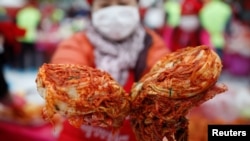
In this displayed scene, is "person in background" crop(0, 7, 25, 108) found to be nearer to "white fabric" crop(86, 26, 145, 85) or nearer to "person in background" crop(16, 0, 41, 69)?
"person in background" crop(16, 0, 41, 69)

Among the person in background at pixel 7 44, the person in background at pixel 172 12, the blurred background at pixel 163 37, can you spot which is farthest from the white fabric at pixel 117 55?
the person in background at pixel 7 44

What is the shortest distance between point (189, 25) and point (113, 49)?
0.35m

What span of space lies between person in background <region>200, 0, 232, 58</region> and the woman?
302mm

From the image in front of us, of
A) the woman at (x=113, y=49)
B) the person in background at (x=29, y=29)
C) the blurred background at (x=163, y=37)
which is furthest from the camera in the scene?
the person in background at (x=29, y=29)

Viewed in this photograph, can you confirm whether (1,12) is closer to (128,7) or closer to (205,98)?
(128,7)

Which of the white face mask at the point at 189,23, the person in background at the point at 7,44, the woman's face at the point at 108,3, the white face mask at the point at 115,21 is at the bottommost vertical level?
the white face mask at the point at 115,21

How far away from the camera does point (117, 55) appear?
110 cm

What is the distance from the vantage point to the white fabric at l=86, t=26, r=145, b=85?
3.60ft

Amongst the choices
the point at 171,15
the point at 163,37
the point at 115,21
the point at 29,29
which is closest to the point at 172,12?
the point at 171,15

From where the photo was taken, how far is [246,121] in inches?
54.1

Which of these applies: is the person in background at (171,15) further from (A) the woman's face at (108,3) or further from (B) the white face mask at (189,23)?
(A) the woman's face at (108,3)

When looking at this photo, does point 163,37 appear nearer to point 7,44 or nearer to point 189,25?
point 189,25

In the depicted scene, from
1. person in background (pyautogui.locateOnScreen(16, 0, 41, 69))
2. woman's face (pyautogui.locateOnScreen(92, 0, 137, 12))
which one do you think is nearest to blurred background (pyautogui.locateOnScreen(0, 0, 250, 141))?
person in background (pyautogui.locateOnScreen(16, 0, 41, 69))

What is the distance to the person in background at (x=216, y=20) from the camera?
1380mm
